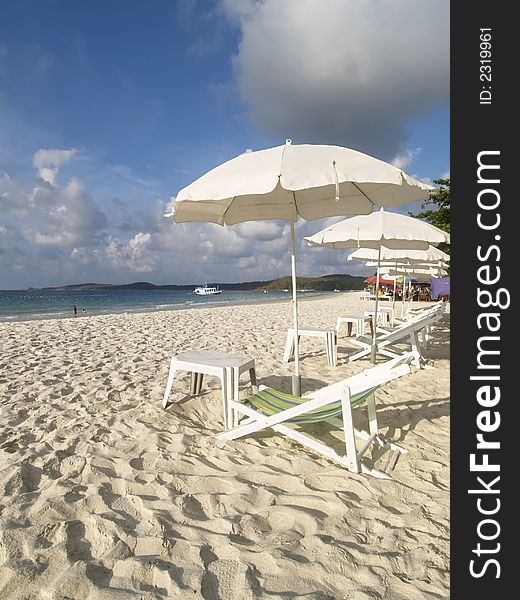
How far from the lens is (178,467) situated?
263 centimetres

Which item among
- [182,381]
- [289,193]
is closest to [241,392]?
[182,381]

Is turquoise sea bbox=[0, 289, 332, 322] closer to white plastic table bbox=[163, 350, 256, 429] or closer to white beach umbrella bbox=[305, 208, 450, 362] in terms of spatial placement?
white beach umbrella bbox=[305, 208, 450, 362]

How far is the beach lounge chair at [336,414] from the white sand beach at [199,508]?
106 millimetres

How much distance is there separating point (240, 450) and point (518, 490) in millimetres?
1981

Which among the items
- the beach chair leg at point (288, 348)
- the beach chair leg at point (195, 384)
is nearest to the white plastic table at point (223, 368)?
the beach chair leg at point (195, 384)

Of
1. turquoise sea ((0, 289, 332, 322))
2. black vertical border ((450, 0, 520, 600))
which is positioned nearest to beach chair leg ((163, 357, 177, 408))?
black vertical border ((450, 0, 520, 600))

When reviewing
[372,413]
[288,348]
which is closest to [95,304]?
[288,348]

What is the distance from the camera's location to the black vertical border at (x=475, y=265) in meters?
1.27

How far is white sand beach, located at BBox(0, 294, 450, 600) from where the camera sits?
5.31ft

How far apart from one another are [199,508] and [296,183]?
2135 mm

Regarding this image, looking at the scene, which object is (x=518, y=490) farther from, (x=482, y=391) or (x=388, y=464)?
(x=388, y=464)

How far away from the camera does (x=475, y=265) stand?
128 centimetres

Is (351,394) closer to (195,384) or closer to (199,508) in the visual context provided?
(199,508)

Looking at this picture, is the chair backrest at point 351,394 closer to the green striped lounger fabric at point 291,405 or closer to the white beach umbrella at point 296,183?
the green striped lounger fabric at point 291,405
